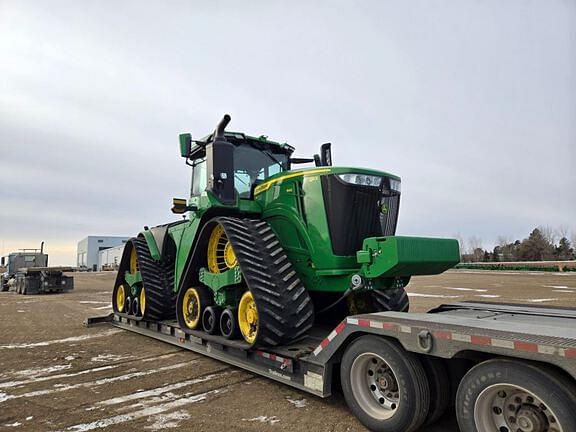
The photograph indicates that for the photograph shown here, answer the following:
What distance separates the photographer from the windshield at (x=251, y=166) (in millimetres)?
6547

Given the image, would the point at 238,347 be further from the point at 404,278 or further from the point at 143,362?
the point at 404,278

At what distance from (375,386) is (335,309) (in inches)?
96.9

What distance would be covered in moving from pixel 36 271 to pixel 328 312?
19.3 m

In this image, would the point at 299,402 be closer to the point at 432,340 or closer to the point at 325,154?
the point at 432,340

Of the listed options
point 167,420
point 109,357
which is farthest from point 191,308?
point 167,420

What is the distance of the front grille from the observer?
5.10m

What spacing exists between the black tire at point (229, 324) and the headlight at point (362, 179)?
92.4 inches

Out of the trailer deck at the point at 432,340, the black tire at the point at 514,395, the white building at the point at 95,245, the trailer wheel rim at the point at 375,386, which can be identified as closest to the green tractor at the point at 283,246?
the trailer deck at the point at 432,340

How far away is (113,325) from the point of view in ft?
30.5

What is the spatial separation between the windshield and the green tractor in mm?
17

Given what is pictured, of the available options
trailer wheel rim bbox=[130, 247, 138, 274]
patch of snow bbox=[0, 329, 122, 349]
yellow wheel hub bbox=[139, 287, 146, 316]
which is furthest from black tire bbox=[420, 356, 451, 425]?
trailer wheel rim bbox=[130, 247, 138, 274]

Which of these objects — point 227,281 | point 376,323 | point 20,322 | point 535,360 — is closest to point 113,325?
point 20,322

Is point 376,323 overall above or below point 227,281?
below

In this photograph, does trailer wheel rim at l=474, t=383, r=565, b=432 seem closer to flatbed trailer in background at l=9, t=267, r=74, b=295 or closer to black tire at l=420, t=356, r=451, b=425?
black tire at l=420, t=356, r=451, b=425
